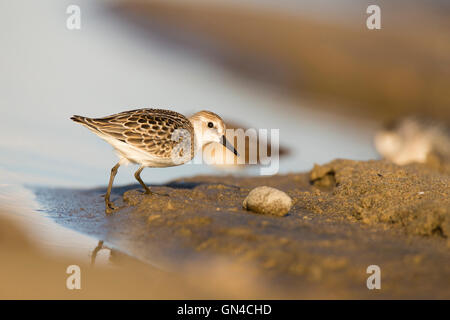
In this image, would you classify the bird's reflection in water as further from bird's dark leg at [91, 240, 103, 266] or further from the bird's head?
the bird's head

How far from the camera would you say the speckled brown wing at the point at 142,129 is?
5766 mm

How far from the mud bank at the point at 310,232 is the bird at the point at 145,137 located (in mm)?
402

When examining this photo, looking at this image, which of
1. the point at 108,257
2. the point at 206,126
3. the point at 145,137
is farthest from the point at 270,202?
the point at 206,126

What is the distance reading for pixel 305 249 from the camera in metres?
3.86

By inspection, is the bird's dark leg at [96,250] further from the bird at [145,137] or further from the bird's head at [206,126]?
the bird's head at [206,126]

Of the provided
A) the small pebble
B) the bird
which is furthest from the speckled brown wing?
the small pebble

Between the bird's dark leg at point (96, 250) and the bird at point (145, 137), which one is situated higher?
the bird at point (145, 137)

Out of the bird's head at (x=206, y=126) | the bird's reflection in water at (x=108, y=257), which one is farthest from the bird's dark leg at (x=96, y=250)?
the bird's head at (x=206, y=126)

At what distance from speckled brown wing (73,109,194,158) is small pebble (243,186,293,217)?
1.43 metres

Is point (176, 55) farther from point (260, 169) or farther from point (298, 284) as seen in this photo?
point (298, 284)

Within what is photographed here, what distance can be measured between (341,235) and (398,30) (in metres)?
13.7

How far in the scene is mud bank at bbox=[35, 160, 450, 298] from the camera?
355 cm
